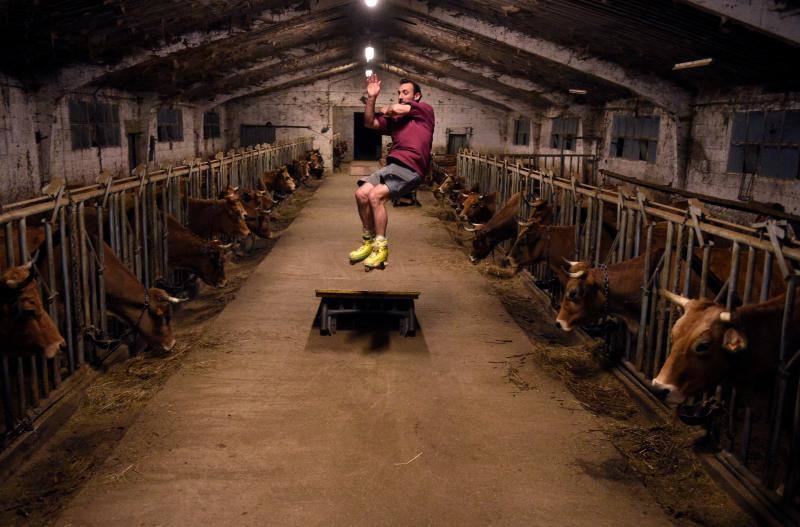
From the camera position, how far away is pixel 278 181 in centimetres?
1769

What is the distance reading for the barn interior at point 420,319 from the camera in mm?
3971

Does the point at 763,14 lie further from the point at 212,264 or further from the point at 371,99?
the point at 212,264

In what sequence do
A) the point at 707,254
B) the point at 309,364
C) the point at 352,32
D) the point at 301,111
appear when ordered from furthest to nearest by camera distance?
the point at 301,111 → the point at 352,32 → the point at 309,364 → the point at 707,254

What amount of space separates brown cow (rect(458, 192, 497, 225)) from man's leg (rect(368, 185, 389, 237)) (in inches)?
249

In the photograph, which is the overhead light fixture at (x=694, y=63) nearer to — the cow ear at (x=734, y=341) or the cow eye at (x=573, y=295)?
the cow eye at (x=573, y=295)

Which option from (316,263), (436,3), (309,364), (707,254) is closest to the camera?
(707,254)

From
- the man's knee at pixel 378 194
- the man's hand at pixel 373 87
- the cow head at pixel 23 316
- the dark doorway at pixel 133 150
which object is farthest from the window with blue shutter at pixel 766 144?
the dark doorway at pixel 133 150

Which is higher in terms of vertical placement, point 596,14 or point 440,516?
point 596,14

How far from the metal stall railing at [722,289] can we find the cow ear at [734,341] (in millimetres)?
288

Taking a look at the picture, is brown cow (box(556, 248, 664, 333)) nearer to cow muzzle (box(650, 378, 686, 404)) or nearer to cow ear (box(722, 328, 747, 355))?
cow muzzle (box(650, 378, 686, 404))

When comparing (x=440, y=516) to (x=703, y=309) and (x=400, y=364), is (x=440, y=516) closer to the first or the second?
(x=703, y=309)

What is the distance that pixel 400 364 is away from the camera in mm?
6387

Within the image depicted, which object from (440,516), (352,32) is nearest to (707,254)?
(440,516)

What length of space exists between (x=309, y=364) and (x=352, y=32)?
748 inches
